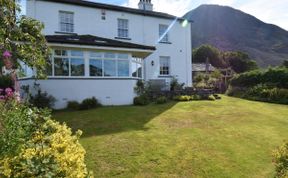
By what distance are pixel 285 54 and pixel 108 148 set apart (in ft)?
330

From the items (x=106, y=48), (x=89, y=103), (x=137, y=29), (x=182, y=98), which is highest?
(x=137, y=29)

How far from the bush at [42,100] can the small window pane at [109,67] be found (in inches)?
151

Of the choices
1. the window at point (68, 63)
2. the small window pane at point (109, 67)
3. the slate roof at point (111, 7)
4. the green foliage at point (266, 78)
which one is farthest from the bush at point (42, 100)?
the green foliage at point (266, 78)

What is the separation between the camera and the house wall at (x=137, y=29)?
22375 millimetres

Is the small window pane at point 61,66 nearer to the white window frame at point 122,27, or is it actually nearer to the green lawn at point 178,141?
the green lawn at point 178,141

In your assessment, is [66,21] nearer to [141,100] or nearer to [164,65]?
[141,100]

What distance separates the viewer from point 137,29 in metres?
27.0

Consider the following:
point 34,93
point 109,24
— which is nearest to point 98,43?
point 34,93

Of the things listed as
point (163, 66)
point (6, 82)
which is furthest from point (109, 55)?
point (163, 66)

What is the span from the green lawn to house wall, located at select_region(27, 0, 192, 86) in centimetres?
992

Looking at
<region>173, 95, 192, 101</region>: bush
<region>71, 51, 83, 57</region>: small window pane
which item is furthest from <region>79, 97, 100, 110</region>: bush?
<region>173, 95, 192, 101</region>: bush

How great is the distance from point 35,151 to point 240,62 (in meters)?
64.6

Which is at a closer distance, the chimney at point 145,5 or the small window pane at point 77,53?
the small window pane at point 77,53

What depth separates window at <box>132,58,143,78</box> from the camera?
23933 mm
